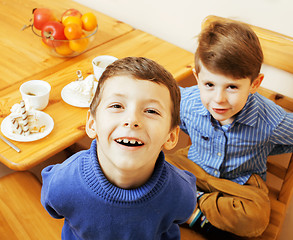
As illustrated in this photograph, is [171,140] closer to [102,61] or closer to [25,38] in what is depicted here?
[102,61]

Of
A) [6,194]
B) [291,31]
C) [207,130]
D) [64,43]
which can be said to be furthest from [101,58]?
[291,31]

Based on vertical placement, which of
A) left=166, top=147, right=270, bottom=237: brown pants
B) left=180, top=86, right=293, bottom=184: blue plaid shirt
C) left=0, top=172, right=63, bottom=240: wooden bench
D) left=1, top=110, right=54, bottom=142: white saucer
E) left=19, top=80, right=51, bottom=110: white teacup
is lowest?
left=0, top=172, right=63, bottom=240: wooden bench

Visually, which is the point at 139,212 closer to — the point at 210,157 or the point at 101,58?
the point at 210,157

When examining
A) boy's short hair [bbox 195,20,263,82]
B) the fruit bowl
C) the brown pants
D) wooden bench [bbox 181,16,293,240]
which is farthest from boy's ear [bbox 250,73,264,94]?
the fruit bowl

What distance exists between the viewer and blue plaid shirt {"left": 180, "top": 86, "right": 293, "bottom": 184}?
1.34 metres

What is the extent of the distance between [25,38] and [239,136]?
1048 millimetres

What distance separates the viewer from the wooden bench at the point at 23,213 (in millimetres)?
1254

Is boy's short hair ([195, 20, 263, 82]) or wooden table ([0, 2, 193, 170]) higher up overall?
boy's short hair ([195, 20, 263, 82])

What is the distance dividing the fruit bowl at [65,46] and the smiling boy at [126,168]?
2.31 feet

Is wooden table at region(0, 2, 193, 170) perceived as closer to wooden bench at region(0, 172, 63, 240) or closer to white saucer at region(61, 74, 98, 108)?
white saucer at region(61, 74, 98, 108)

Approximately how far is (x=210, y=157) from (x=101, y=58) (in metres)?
0.58

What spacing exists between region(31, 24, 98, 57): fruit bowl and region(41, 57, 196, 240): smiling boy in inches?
27.8

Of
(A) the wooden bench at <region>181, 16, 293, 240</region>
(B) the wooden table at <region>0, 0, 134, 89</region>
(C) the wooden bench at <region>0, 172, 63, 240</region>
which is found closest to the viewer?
Answer: (C) the wooden bench at <region>0, 172, 63, 240</region>

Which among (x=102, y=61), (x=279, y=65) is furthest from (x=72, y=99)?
(x=279, y=65)
